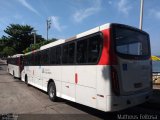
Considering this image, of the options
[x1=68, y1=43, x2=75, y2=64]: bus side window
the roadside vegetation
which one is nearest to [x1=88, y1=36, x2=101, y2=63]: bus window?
[x1=68, y1=43, x2=75, y2=64]: bus side window

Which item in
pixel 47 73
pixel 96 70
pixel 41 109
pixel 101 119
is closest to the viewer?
pixel 96 70

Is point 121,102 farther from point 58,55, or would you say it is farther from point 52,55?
point 52,55

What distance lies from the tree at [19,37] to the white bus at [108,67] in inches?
2366

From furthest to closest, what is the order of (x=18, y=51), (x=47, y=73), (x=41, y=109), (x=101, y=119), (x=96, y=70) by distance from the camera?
(x=18, y=51) → (x=47, y=73) → (x=41, y=109) → (x=101, y=119) → (x=96, y=70)

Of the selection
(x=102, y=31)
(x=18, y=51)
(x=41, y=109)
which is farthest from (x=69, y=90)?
(x=18, y=51)

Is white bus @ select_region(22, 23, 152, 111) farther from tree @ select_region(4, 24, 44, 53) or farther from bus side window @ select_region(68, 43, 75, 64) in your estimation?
tree @ select_region(4, 24, 44, 53)

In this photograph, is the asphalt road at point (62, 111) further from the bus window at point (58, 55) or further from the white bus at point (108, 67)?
the bus window at point (58, 55)

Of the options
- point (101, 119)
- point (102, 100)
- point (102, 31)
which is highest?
point (102, 31)

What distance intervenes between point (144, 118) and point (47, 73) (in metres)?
5.80

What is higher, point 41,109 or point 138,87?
point 138,87

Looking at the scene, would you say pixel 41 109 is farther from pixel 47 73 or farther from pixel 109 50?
pixel 109 50

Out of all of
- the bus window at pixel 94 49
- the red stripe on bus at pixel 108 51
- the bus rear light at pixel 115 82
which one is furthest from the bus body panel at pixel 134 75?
the bus window at pixel 94 49

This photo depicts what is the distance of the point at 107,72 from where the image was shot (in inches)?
253

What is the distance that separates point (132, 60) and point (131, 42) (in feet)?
2.02
